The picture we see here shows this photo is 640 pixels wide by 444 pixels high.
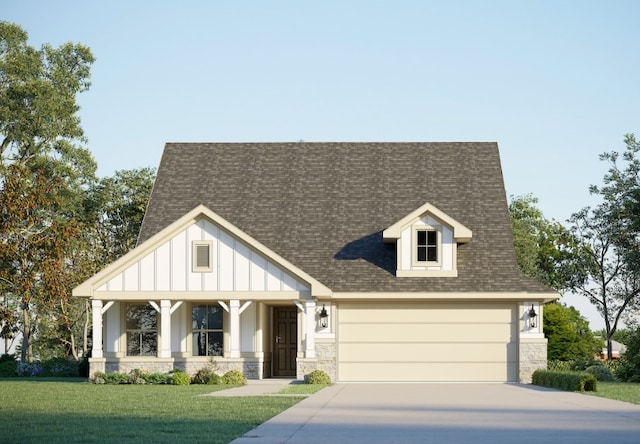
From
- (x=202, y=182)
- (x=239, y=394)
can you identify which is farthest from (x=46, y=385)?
(x=202, y=182)

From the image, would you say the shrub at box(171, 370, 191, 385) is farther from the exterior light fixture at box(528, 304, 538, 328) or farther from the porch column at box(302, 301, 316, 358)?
the exterior light fixture at box(528, 304, 538, 328)

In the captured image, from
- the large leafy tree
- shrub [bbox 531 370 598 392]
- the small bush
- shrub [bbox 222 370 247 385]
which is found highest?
the large leafy tree

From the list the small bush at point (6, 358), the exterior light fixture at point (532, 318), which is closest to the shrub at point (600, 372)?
the exterior light fixture at point (532, 318)

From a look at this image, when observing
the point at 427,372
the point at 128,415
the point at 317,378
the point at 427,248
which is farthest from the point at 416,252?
the point at 128,415

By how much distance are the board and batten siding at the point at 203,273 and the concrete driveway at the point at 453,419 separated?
685cm

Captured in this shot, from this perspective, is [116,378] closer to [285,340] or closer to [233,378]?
[233,378]

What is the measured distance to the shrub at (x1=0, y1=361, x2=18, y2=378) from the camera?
→ 3806 cm

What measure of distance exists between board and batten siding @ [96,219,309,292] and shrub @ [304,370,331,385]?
266 centimetres

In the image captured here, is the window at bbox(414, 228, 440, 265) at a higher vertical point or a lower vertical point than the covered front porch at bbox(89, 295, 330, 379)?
higher

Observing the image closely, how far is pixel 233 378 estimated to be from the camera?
99.4ft

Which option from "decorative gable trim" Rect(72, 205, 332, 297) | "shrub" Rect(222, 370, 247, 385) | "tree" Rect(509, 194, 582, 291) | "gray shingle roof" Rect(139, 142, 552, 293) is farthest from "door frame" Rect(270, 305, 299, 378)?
"tree" Rect(509, 194, 582, 291)

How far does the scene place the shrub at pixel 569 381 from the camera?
25203mm

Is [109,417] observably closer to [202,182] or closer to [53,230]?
[202,182]

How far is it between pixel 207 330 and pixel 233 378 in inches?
112
